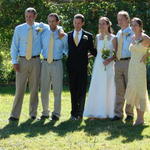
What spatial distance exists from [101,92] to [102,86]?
117 millimetres

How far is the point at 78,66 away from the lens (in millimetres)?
8898

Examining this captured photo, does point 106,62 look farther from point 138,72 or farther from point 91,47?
point 138,72

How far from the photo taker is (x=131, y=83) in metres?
8.38

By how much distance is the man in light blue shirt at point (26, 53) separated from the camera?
8.65 meters

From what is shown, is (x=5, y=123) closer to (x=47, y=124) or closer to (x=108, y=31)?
(x=47, y=124)

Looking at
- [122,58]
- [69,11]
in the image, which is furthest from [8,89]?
[122,58]

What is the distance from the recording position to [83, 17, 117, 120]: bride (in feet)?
29.4

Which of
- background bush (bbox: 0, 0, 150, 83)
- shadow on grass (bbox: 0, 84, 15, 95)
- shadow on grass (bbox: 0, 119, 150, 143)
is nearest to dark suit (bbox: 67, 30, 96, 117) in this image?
shadow on grass (bbox: 0, 119, 150, 143)

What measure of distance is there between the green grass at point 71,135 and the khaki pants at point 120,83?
0.34m

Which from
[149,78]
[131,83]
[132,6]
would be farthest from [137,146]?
[132,6]

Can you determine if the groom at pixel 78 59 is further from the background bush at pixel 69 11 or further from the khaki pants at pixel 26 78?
the background bush at pixel 69 11

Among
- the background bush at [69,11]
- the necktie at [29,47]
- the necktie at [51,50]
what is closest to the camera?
the necktie at [29,47]

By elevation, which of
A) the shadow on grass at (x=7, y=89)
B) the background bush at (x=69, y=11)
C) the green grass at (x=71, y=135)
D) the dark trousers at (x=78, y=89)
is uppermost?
the background bush at (x=69, y=11)

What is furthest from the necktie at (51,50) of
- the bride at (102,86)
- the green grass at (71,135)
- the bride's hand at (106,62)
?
the green grass at (71,135)
